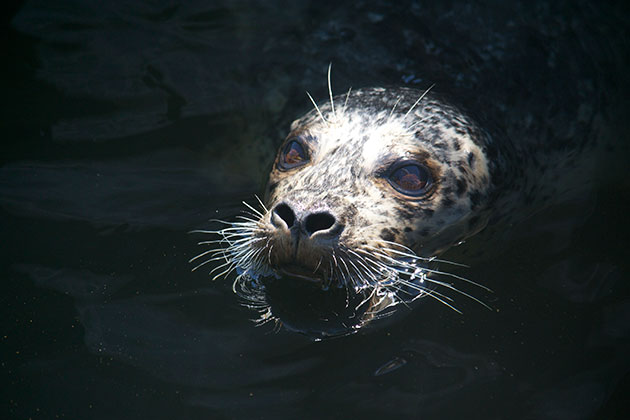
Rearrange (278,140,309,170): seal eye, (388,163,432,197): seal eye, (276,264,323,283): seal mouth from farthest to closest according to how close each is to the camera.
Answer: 1. (278,140,309,170): seal eye
2. (388,163,432,197): seal eye
3. (276,264,323,283): seal mouth

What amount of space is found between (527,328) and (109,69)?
9.61 feet

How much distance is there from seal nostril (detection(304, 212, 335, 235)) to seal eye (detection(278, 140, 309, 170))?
2.07 feet

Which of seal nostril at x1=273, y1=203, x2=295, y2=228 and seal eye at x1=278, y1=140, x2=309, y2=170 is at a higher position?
seal eye at x1=278, y1=140, x2=309, y2=170

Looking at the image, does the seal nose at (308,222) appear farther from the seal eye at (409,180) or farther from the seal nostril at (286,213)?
the seal eye at (409,180)

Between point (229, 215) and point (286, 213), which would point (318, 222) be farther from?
point (229, 215)

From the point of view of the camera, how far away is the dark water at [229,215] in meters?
2.67

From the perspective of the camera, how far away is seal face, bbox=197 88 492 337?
2.79 m

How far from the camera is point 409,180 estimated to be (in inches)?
122

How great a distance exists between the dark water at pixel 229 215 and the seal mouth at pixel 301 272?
24cm

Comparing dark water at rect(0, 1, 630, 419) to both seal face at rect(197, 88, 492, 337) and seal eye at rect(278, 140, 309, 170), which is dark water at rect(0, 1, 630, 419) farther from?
seal eye at rect(278, 140, 309, 170)

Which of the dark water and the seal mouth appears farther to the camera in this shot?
the seal mouth

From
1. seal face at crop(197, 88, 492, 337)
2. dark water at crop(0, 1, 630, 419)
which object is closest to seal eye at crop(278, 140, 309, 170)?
seal face at crop(197, 88, 492, 337)

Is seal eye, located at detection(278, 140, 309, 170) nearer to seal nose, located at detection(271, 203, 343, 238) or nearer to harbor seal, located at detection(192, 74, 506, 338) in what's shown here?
harbor seal, located at detection(192, 74, 506, 338)

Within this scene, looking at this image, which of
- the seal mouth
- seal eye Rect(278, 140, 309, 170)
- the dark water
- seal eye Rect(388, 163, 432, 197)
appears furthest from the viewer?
seal eye Rect(278, 140, 309, 170)
